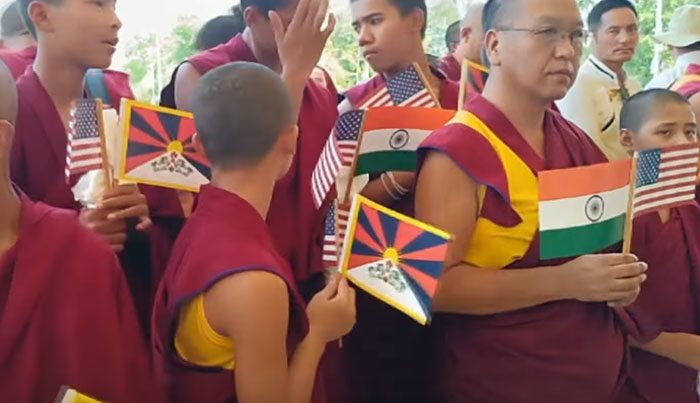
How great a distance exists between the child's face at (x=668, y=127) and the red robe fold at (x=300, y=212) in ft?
2.73

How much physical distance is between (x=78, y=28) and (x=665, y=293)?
1305mm

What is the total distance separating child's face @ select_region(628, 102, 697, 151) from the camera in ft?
6.16

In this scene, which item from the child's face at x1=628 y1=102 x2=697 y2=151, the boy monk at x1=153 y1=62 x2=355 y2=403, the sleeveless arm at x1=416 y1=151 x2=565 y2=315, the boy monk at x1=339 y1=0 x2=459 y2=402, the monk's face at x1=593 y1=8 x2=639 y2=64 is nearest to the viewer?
the boy monk at x1=153 y1=62 x2=355 y2=403

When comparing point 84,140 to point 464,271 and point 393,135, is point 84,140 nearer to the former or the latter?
point 393,135

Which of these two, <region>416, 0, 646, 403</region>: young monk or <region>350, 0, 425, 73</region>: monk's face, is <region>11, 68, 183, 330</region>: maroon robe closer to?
<region>416, 0, 646, 403</region>: young monk

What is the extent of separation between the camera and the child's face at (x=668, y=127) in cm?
188

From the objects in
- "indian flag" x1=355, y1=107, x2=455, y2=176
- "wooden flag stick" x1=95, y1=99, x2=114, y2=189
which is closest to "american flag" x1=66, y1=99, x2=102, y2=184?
"wooden flag stick" x1=95, y1=99, x2=114, y2=189

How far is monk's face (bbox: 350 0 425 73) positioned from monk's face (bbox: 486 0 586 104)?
0.66 meters

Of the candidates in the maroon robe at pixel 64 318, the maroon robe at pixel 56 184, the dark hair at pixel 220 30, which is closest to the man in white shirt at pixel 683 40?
the dark hair at pixel 220 30

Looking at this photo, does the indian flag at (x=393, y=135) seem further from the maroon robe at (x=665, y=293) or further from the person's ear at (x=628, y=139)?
the person's ear at (x=628, y=139)

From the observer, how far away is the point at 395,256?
1.17m

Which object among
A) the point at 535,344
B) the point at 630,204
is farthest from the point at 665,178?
the point at 535,344

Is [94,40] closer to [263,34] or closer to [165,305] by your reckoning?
[263,34]

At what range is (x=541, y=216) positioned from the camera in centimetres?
122
